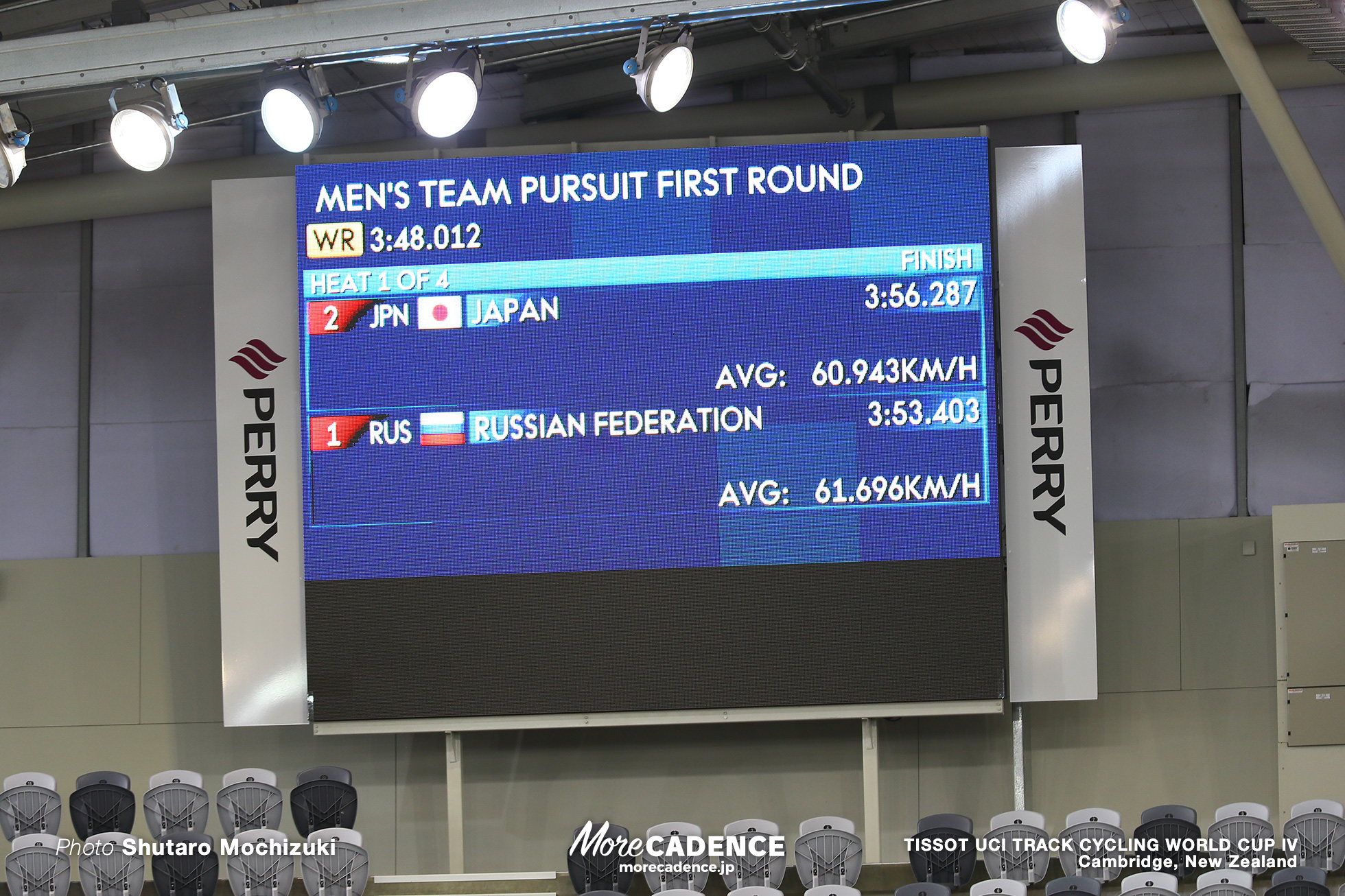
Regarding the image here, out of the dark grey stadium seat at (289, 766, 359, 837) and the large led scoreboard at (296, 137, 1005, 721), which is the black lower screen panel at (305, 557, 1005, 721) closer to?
the large led scoreboard at (296, 137, 1005, 721)

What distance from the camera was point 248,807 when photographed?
22.7 ft

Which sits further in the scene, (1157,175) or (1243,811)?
(1157,175)

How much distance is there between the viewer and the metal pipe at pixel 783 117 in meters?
8.14

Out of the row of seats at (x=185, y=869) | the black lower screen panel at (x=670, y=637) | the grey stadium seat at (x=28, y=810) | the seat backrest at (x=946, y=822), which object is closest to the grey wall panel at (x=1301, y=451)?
the black lower screen panel at (x=670, y=637)

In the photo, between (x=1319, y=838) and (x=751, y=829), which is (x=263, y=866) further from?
(x=1319, y=838)

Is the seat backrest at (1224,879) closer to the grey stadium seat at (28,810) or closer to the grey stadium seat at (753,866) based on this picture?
the grey stadium seat at (753,866)

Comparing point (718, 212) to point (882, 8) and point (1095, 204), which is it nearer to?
point (882, 8)

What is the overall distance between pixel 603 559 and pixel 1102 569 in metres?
3.73

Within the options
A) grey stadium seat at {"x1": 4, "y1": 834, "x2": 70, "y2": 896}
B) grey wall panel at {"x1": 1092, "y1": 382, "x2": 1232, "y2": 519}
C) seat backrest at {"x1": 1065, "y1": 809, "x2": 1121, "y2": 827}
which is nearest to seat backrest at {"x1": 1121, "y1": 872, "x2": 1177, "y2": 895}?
seat backrest at {"x1": 1065, "y1": 809, "x2": 1121, "y2": 827}

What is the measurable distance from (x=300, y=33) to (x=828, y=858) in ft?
16.2

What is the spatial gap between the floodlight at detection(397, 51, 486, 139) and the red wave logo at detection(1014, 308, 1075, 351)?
150 inches

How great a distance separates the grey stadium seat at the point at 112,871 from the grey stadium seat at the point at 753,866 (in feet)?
10.1

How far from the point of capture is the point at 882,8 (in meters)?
7.93

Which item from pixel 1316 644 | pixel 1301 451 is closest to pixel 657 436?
pixel 1316 644
